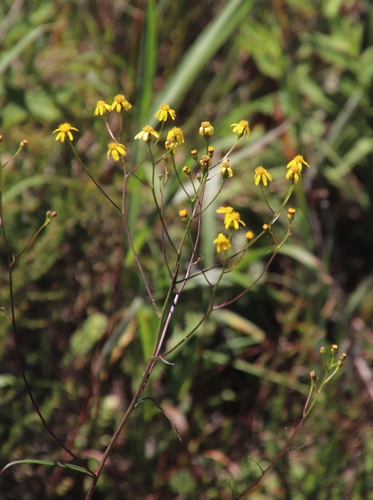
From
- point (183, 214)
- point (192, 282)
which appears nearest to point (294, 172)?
point (183, 214)

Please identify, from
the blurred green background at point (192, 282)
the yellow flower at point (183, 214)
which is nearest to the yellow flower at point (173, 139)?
the yellow flower at point (183, 214)

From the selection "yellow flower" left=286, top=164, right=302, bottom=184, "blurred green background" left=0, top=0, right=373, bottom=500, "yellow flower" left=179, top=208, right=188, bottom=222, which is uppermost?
"yellow flower" left=286, top=164, right=302, bottom=184

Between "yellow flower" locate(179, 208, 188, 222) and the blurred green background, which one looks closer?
"yellow flower" locate(179, 208, 188, 222)

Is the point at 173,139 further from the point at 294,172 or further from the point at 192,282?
the point at 192,282

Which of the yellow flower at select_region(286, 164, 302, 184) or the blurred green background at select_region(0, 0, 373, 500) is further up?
the yellow flower at select_region(286, 164, 302, 184)

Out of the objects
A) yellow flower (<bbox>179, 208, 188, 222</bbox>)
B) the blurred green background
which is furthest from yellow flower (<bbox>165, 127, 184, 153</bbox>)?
the blurred green background

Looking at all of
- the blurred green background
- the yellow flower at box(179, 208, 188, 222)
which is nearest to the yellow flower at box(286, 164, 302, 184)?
the yellow flower at box(179, 208, 188, 222)

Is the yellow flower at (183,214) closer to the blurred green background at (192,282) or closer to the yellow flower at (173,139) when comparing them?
the yellow flower at (173,139)

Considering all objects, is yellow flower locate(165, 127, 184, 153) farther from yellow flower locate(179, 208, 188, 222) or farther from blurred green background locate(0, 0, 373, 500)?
blurred green background locate(0, 0, 373, 500)

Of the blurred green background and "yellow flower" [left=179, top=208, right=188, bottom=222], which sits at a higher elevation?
"yellow flower" [left=179, top=208, right=188, bottom=222]

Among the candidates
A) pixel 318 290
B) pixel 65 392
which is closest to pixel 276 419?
pixel 318 290
